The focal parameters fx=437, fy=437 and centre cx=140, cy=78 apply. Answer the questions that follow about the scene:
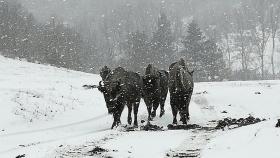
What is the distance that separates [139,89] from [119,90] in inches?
40.9

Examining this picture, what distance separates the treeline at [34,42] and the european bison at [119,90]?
49525 millimetres

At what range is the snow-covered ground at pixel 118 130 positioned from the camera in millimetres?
10211

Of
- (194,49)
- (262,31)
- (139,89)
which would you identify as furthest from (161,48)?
(139,89)

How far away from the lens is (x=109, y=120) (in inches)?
741

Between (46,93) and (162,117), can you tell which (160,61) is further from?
(162,117)

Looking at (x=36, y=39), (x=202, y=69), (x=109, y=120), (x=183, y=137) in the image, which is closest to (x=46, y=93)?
(x=109, y=120)

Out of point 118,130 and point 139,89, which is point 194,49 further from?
point 118,130

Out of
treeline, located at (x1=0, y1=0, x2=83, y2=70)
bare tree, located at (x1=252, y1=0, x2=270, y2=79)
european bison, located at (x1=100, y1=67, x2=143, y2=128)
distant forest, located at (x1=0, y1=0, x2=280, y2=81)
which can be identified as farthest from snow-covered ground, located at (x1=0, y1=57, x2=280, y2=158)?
bare tree, located at (x1=252, y1=0, x2=270, y2=79)

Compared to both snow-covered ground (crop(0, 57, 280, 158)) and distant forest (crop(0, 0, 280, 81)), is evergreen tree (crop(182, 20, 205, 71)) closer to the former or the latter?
distant forest (crop(0, 0, 280, 81))

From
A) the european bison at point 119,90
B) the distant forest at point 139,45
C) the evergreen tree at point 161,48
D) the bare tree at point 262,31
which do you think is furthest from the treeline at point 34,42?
the european bison at point 119,90

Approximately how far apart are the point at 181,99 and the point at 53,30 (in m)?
63.7

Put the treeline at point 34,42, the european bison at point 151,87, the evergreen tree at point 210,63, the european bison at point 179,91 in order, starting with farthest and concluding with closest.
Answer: the evergreen tree at point 210,63 < the treeline at point 34,42 < the european bison at point 151,87 < the european bison at point 179,91

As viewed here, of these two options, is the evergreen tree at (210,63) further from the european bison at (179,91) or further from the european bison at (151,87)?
the european bison at (179,91)

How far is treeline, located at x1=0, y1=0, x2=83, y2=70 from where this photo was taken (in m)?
66.9
